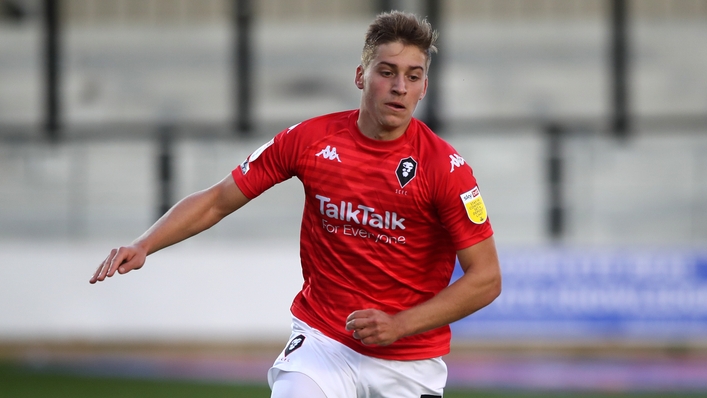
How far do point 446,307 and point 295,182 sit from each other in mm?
8853

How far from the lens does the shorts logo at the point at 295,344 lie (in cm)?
454

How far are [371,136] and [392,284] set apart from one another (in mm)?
635

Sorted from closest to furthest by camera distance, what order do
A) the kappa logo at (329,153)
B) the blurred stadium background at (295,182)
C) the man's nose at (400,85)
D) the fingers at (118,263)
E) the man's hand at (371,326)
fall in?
the man's hand at (371,326), the fingers at (118,263), the man's nose at (400,85), the kappa logo at (329,153), the blurred stadium background at (295,182)

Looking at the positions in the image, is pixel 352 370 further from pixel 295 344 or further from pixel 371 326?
pixel 371 326

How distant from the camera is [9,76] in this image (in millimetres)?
15250

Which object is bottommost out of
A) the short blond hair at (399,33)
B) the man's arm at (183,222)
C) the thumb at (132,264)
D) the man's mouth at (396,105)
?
the thumb at (132,264)

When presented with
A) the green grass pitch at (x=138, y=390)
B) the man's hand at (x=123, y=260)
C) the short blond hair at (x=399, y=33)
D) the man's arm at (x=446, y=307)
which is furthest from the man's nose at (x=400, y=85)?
the green grass pitch at (x=138, y=390)

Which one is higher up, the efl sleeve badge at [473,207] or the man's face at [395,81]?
the man's face at [395,81]

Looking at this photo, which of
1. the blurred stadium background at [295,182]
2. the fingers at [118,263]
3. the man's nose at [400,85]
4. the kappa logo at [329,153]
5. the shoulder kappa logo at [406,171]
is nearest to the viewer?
the fingers at [118,263]

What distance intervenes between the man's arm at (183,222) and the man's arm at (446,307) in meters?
0.92

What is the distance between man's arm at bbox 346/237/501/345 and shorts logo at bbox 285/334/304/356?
57 cm

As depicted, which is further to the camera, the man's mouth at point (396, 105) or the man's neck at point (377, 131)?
the man's neck at point (377, 131)

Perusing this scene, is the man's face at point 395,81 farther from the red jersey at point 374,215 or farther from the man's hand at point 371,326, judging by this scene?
the man's hand at point 371,326

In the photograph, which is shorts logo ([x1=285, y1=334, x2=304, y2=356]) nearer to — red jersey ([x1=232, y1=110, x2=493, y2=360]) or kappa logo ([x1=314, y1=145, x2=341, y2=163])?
red jersey ([x1=232, y1=110, x2=493, y2=360])
